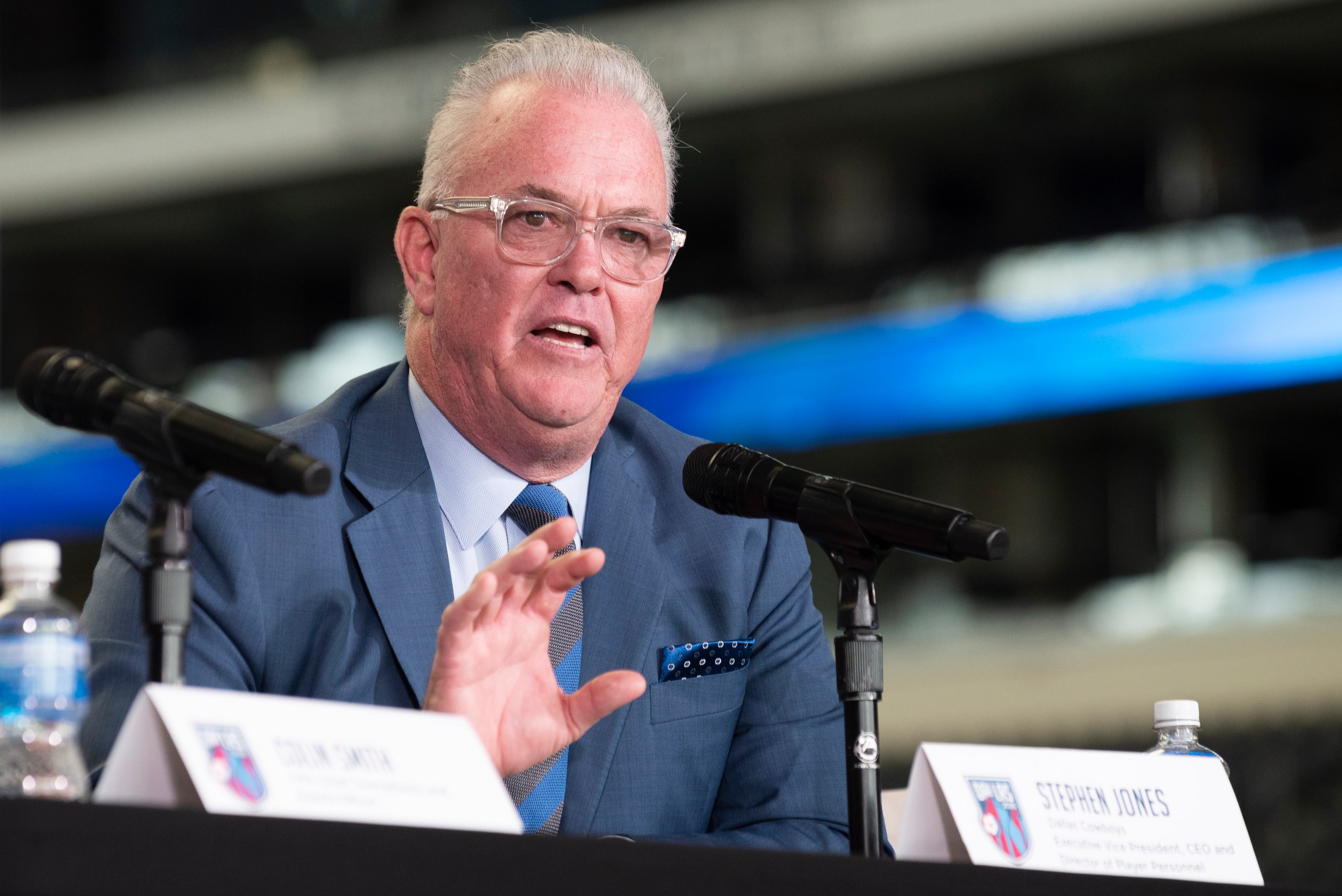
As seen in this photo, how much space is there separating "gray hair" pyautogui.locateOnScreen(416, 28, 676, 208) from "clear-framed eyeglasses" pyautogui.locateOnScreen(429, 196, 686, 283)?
9 cm

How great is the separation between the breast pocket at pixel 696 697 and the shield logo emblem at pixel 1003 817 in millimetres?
676

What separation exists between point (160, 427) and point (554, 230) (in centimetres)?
83

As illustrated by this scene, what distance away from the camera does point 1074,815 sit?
129 cm

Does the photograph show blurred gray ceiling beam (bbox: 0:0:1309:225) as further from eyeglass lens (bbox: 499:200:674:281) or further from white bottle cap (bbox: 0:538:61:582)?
white bottle cap (bbox: 0:538:61:582)

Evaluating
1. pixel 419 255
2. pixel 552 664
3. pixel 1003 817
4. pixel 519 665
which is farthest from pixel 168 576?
pixel 419 255

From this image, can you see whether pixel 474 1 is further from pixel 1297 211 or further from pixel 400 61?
pixel 1297 211

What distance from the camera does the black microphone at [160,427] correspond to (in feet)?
3.68

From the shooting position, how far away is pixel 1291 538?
811 cm

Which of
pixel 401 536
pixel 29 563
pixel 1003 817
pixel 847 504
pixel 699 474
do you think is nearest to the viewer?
pixel 29 563

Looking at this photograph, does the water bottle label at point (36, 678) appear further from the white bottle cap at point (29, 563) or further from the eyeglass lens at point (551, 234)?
the eyeglass lens at point (551, 234)

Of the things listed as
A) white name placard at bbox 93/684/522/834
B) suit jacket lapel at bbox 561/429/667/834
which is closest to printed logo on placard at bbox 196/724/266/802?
white name placard at bbox 93/684/522/834

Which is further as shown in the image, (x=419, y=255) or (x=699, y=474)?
(x=419, y=255)

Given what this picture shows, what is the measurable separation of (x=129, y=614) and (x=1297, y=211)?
280 inches

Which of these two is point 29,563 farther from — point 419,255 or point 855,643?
point 419,255
